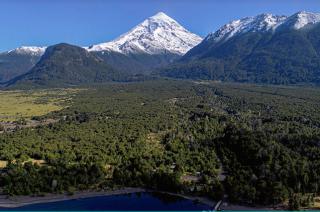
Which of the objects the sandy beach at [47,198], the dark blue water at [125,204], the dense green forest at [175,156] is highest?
the dense green forest at [175,156]

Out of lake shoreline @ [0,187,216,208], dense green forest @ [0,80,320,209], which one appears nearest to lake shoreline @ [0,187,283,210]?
lake shoreline @ [0,187,216,208]

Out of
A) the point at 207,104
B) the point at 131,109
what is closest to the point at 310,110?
the point at 207,104

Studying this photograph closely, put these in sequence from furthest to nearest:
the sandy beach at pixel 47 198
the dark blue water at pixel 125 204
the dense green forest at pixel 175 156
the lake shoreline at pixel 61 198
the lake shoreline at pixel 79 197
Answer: the dense green forest at pixel 175 156
the sandy beach at pixel 47 198
the lake shoreline at pixel 61 198
the dark blue water at pixel 125 204
the lake shoreline at pixel 79 197

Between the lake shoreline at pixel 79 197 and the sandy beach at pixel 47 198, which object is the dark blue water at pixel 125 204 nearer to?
the lake shoreline at pixel 79 197

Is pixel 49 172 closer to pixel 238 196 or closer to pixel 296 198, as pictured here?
pixel 238 196

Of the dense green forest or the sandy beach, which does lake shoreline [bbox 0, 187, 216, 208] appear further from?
the dense green forest

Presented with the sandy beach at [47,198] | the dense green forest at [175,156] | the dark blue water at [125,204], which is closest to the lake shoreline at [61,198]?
the sandy beach at [47,198]

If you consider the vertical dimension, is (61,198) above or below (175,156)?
below

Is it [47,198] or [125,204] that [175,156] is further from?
[47,198]

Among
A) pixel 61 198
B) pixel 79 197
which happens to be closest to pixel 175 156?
pixel 79 197
